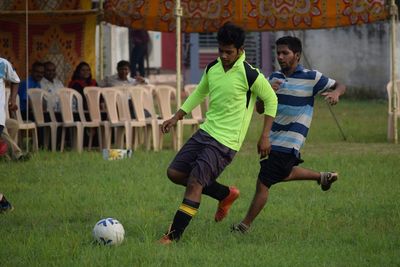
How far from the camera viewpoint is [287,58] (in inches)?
374

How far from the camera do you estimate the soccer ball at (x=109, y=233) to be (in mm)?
8836

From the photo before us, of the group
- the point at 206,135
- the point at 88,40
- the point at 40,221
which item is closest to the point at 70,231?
the point at 40,221

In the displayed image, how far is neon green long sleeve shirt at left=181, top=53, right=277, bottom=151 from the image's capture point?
9.20 meters

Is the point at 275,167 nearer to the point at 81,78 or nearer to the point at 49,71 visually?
the point at 81,78

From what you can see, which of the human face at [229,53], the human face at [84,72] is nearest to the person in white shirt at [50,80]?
the human face at [84,72]

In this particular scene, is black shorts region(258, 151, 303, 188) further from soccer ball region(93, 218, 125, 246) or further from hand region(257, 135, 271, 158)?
soccer ball region(93, 218, 125, 246)

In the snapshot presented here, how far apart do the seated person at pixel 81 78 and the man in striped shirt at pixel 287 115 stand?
344 inches

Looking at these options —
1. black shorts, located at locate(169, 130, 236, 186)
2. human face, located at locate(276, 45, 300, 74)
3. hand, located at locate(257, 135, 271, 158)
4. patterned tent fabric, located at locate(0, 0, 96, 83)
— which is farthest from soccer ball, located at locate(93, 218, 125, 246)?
patterned tent fabric, located at locate(0, 0, 96, 83)

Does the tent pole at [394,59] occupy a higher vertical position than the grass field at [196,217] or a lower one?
higher

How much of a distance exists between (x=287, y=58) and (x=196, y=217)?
6.13 feet

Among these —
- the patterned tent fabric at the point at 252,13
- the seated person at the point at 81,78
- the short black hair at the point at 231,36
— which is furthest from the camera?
the seated person at the point at 81,78

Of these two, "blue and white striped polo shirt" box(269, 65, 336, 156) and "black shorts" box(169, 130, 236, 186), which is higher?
"blue and white striped polo shirt" box(269, 65, 336, 156)

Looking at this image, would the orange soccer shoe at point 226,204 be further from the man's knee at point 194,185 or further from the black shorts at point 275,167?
the man's knee at point 194,185

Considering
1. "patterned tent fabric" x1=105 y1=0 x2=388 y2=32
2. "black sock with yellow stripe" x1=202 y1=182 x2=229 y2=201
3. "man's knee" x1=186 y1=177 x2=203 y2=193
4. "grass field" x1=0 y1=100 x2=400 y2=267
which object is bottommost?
"grass field" x1=0 y1=100 x2=400 y2=267
